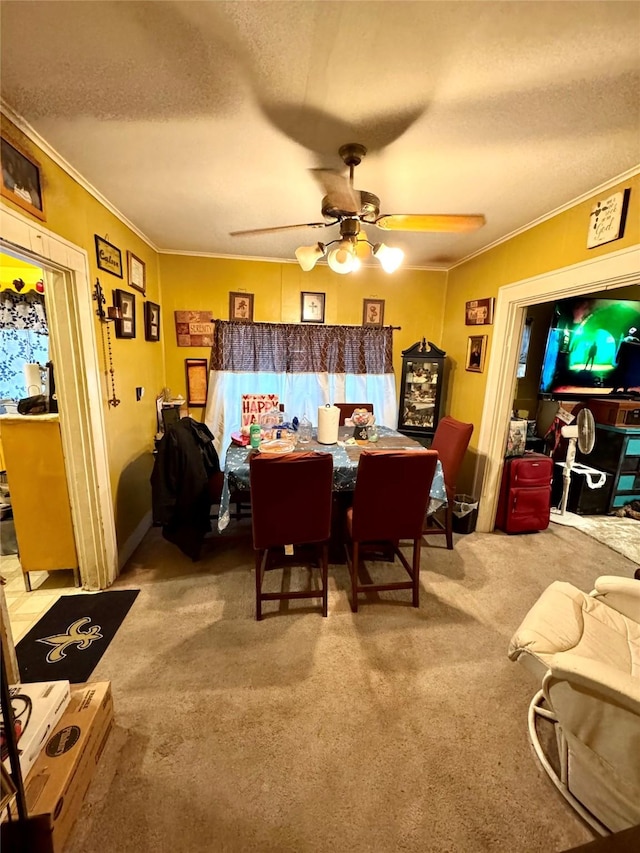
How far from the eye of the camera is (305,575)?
93.4 inches

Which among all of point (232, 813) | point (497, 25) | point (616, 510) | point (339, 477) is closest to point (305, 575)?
point (339, 477)

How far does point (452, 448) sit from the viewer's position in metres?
2.66

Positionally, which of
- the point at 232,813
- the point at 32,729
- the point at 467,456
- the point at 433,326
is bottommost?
the point at 232,813

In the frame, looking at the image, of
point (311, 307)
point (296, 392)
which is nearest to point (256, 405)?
point (296, 392)

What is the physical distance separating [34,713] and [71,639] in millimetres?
761

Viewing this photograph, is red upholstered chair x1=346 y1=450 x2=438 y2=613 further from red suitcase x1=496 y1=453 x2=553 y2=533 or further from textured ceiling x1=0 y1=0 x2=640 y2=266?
textured ceiling x1=0 y1=0 x2=640 y2=266

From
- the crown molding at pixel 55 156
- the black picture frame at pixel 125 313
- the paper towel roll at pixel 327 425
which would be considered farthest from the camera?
the paper towel roll at pixel 327 425

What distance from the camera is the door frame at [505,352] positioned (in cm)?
208

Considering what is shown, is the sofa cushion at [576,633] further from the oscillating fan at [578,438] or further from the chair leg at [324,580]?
the oscillating fan at [578,438]

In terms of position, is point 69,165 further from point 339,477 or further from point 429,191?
point 339,477

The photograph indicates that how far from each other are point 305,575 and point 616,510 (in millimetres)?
3198

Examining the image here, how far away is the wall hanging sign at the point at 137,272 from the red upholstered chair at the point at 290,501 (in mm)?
1983

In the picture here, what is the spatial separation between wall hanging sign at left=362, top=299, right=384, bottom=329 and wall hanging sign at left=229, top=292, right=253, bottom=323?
3.93 ft

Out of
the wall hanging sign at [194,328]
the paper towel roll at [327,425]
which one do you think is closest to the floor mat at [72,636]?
the paper towel roll at [327,425]
